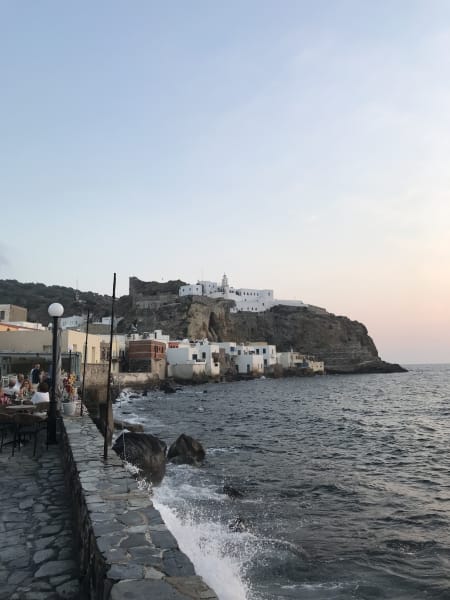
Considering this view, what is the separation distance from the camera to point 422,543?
979cm

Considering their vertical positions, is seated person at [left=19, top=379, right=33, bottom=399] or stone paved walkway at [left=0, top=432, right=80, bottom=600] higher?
seated person at [left=19, top=379, right=33, bottom=399]

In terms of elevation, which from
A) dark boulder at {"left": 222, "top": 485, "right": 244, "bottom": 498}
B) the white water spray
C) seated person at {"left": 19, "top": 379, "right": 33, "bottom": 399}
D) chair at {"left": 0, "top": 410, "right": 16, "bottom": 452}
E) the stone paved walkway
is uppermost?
seated person at {"left": 19, "top": 379, "right": 33, "bottom": 399}

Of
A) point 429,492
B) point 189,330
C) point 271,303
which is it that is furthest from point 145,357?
point 271,303

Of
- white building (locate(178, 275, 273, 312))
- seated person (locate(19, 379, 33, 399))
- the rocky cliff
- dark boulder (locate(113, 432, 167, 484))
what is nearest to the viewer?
dark boulder (locate(113, 432, 167, 484))

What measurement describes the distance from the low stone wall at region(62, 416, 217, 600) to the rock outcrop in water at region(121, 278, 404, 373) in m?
104

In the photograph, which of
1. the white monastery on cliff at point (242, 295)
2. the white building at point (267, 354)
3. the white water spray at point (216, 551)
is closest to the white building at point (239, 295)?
the white monastery on cliff at point (242, 295)

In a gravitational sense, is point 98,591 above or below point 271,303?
below

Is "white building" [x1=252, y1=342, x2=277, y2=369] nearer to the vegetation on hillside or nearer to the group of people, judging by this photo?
the vegetation on hillside

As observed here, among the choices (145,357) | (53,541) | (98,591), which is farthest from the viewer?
(145,357)

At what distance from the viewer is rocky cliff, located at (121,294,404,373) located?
11369cm

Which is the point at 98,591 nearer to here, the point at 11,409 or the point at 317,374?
the point at 11,409

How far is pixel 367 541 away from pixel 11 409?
8.65 metres

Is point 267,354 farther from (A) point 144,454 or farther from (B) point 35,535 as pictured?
(B) point 35,535

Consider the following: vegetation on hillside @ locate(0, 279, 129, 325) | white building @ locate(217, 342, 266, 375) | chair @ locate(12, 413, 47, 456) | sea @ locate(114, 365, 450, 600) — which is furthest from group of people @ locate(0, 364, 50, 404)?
vegetation on hillside @ locate(0, 279, 129, 325)
